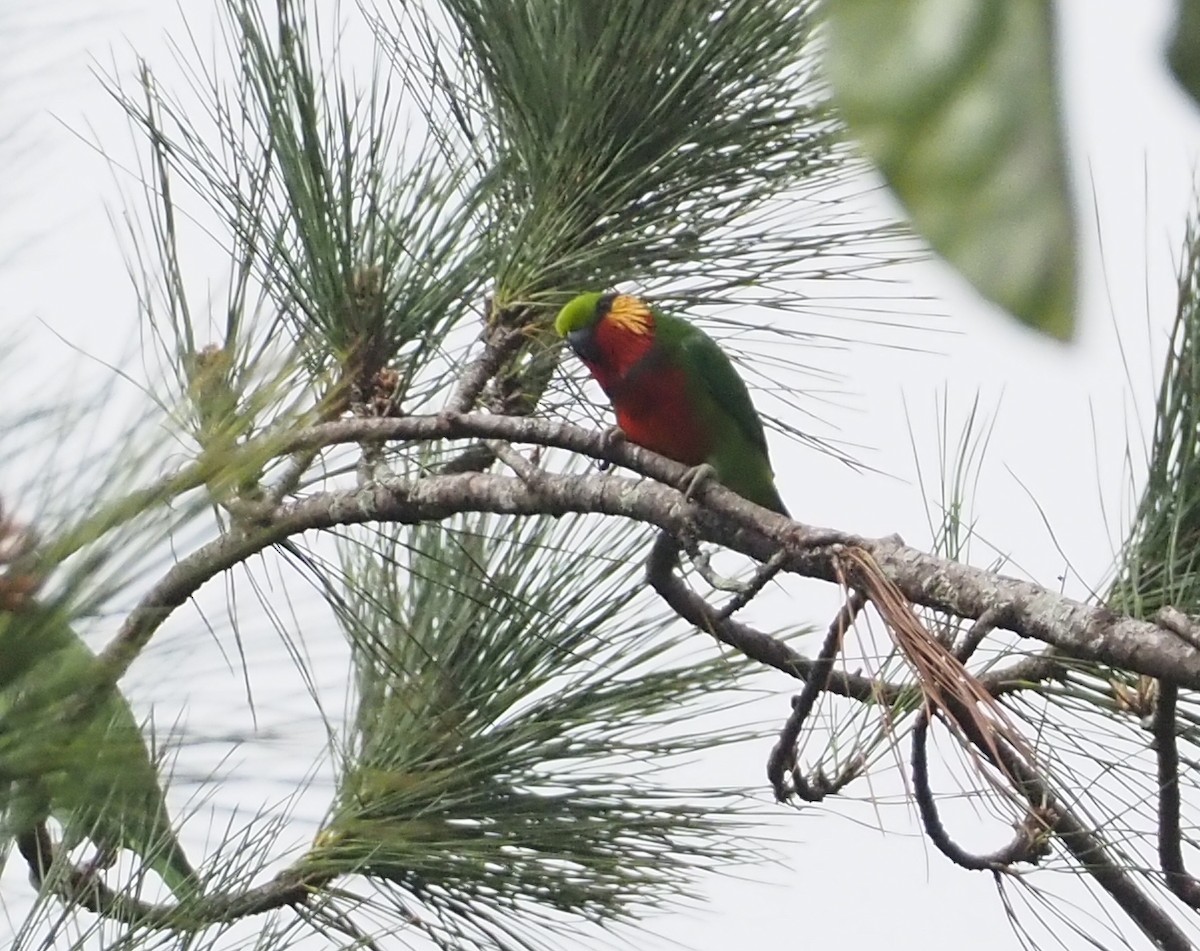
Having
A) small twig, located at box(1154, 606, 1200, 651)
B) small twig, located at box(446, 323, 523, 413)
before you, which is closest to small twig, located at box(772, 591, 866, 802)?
small twig, located at box(1154, 606, 1200, 651)

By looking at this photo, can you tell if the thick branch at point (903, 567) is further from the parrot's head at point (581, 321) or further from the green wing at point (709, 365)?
the green wing at point (709, 365)

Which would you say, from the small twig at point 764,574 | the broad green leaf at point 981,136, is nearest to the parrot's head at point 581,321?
the small twig at point 764,574

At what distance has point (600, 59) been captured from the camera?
1007mm

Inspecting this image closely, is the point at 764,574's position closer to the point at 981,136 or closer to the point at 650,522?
the point at 650,522

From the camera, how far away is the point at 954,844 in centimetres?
73

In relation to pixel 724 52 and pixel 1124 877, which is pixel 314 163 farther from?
→ pixel 1124 877

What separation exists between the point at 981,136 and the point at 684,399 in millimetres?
1213

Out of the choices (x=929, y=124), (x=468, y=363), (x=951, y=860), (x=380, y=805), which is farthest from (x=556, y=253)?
(x=929, y=124)

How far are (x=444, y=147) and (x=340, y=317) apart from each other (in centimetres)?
A: 21

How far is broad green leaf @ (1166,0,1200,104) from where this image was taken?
0.29ft

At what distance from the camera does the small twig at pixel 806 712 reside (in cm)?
65

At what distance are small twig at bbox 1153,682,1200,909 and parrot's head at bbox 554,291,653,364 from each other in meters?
0.58

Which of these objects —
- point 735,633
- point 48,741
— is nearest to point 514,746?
point 735,633

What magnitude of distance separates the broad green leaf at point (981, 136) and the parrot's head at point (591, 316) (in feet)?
3.24
